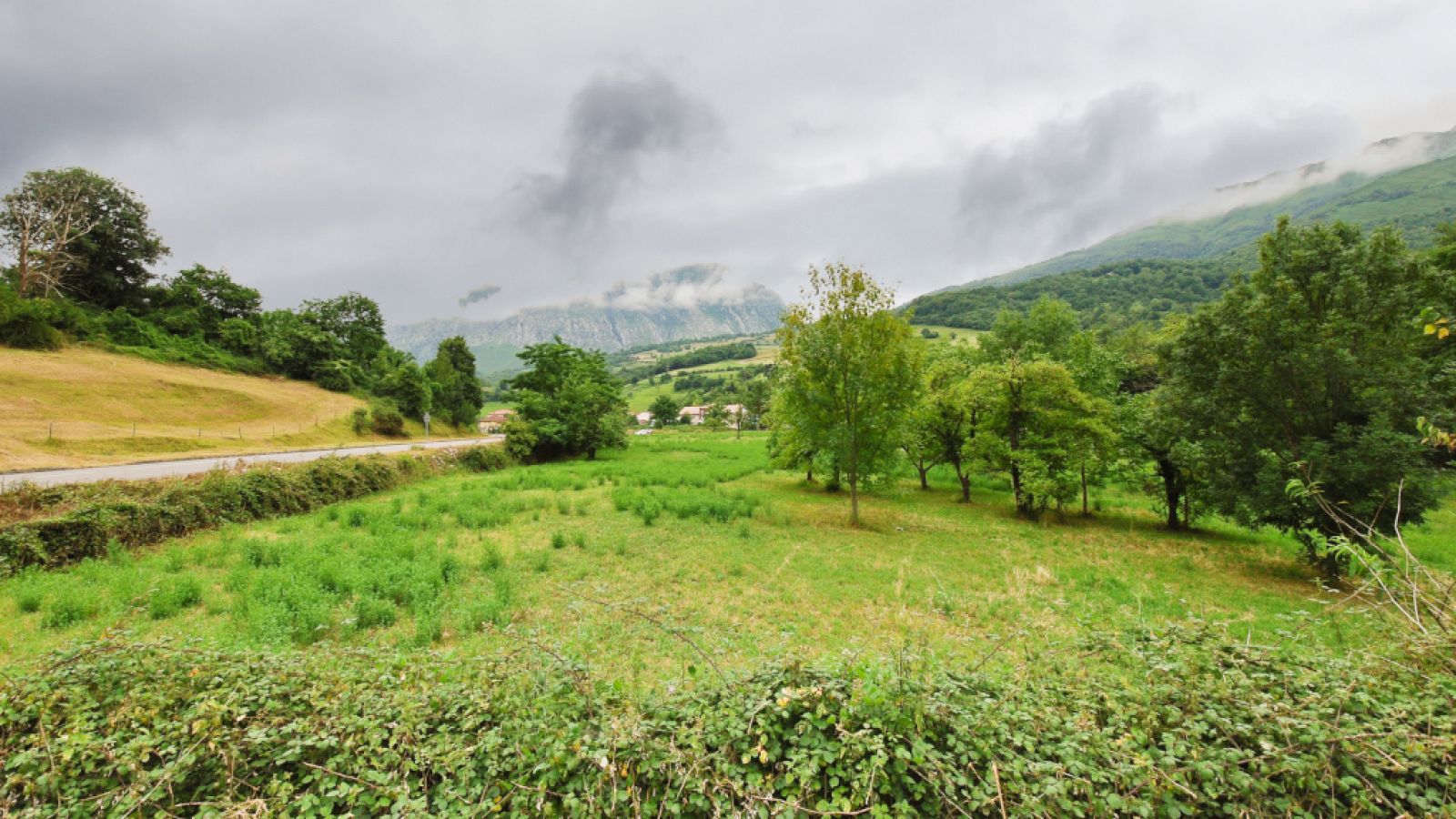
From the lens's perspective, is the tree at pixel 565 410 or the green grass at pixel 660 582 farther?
the tree at pixel 565 410

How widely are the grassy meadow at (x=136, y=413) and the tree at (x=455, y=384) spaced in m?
12.1

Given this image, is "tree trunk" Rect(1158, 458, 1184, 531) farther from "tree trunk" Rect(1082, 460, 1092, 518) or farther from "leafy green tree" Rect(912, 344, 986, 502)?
"leafy green tree" Rect(912, 344, 986, 502)

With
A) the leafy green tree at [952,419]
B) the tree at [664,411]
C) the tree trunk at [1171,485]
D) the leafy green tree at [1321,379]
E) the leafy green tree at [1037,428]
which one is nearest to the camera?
the leafy green tree at [1321,379]

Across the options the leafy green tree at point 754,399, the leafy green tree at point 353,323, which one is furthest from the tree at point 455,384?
the leafy green tree at point 754,399

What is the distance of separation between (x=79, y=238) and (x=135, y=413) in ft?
79.9

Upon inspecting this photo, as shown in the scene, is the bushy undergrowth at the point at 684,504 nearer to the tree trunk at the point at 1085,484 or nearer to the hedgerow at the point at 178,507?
the hedgerow at the point at 178,507

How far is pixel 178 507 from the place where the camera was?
11.5 meters

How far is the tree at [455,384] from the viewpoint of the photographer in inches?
2020

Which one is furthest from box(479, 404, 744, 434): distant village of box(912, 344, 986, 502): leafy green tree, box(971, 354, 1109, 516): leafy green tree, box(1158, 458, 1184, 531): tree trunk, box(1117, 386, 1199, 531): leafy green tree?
box(1158, 458, 1184, 531): tree trunk

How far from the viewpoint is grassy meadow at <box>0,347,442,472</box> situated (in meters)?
20.5

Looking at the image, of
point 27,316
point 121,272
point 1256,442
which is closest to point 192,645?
point 1256,442

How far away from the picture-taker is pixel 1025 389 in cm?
1997

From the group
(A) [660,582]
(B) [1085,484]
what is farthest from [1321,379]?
(A) [660,582]

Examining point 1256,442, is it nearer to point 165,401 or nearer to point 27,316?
point 165,401
